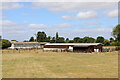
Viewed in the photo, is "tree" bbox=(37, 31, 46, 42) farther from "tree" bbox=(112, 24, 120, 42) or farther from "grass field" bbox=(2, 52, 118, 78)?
"grass field" bbox=(2, 52, 118, 78)

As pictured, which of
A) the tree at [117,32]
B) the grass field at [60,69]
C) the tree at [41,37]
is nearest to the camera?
the grass field at [60,69]

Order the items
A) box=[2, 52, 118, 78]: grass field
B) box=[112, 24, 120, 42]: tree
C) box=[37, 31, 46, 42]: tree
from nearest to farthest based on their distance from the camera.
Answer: box=[2, 52, 118, 78]: grass field < box=[112, 24, 120, 42]: tree < box=[37, 31, 46, 42]: tree

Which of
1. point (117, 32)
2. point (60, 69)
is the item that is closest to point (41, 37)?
Result: point (117, 32)

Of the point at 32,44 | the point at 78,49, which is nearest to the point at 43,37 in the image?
the point at 32,44

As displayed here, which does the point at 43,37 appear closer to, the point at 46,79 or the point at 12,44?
the point at 12,44

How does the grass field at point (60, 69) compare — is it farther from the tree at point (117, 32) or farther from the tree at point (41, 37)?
the tree at point (41, 37)

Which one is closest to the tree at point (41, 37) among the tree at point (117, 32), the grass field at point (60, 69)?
the tree at point (117, 32)

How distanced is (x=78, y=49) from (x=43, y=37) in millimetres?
99411

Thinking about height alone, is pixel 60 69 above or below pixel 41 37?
below

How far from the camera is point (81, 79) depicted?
54.3 ft

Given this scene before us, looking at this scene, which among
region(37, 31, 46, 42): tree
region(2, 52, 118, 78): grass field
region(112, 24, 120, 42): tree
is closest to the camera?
region(2, 52, 118, 78): grass field

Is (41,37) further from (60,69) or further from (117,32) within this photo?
(60,69)

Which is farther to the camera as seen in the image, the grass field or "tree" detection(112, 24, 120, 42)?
"tree" detection(112, 24, 120, 42)

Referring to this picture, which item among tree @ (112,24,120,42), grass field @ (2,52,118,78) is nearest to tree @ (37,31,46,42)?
tree @ (112,24,120,42)
